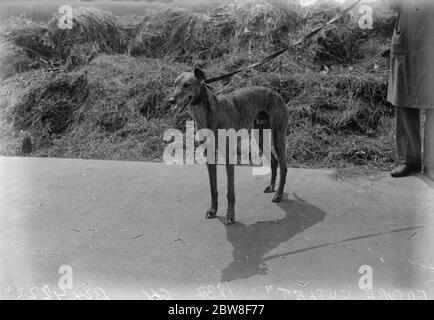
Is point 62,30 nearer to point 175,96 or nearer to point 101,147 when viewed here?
point 101,147

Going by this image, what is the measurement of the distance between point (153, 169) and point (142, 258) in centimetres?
224

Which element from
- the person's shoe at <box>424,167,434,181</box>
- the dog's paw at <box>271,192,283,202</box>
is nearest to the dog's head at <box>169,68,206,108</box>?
the dog's paw at <box>271,192,283,202</box>

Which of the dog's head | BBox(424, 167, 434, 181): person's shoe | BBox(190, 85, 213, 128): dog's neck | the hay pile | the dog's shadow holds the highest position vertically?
the hay pile

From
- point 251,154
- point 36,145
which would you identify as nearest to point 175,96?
point 251,154

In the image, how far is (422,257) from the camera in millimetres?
3512

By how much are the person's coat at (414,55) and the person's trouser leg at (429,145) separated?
22cm

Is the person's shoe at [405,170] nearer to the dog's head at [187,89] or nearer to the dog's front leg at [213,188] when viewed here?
the dog's front leg at [213,188]

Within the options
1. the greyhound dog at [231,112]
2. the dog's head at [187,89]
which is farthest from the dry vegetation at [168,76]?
the dog's head at [187,89]

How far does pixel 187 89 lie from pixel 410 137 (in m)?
2.77

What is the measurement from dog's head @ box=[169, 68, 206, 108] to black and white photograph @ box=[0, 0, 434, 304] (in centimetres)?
2

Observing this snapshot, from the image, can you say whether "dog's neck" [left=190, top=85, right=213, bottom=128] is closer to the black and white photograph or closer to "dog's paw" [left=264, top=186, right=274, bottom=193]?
the black and white photograph

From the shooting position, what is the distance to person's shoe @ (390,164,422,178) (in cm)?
530

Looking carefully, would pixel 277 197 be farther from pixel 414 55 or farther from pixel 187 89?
pixel 414 55

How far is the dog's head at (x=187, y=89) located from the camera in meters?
3.90
